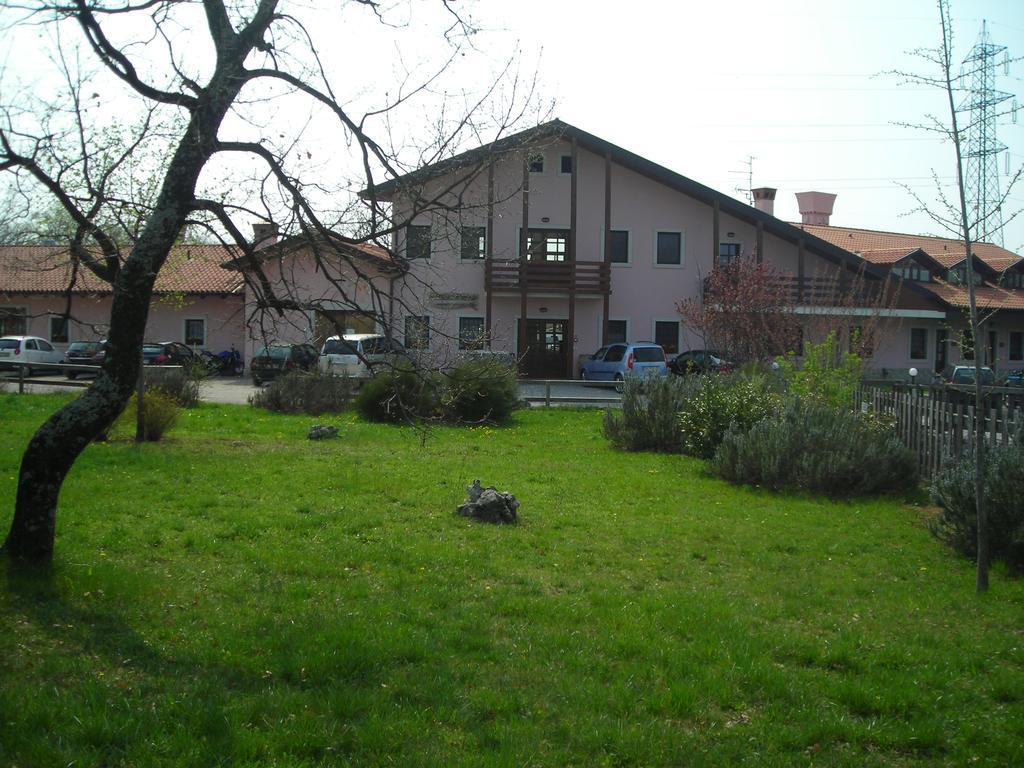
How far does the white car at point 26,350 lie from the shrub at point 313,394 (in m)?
20.3

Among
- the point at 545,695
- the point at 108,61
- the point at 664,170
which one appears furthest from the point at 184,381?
the point at 664,170

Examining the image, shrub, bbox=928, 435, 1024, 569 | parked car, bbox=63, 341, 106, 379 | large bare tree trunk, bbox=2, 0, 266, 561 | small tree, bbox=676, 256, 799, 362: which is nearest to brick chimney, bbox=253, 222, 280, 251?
large bare tree trunk, bbox=2, 0, 266, 561

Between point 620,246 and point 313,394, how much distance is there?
2009 centimetres

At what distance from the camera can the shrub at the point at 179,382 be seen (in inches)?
842

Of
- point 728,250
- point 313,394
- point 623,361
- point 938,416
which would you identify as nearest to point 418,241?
point 938,416

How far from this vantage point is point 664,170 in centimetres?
3725

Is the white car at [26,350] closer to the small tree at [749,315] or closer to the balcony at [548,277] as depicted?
the balcony at [548,277]

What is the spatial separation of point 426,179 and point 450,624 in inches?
134

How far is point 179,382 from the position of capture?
71.0ft

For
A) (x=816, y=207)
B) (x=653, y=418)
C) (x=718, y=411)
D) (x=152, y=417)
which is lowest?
(x=152, y=417)

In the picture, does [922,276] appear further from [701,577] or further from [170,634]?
[170,634]

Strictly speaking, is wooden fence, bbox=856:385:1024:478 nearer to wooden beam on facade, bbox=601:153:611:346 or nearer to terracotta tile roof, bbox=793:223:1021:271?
wooden beam on facade, bbox=601:153:611:346

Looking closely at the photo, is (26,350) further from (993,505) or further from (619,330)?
(993,505)

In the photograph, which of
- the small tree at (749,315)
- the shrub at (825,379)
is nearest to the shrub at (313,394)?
the shrub at (825,379)
